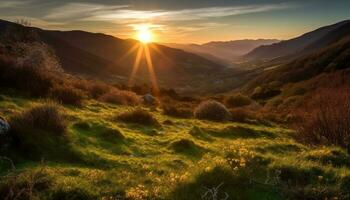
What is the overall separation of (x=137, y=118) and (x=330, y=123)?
1103 centimetres

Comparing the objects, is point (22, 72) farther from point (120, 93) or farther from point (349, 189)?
point (349, 189)

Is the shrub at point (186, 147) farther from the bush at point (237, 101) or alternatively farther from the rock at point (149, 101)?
the bush at point (237, 101)

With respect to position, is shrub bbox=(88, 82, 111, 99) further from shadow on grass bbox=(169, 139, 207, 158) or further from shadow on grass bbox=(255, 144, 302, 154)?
shadow on grass bbox=(255, 144, 302, 154)

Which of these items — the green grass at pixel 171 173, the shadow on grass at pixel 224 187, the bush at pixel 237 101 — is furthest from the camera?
the bush at pixel 237 101

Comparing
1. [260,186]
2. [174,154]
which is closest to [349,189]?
[260,186]

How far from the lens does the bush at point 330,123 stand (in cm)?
1747

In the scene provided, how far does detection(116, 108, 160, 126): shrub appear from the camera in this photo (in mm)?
23875

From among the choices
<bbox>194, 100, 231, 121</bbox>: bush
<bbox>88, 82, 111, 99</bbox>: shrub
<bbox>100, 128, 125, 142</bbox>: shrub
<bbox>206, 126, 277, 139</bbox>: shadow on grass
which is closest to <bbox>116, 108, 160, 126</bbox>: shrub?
<bbox>206, 126, 277, 139</bbox>: shadow on grass

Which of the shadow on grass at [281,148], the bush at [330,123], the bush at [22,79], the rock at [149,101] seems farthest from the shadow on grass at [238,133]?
the rock at [149,101]

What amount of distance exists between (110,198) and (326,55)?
127 m

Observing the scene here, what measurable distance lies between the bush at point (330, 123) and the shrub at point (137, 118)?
8595mm

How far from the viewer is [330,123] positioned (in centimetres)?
1802

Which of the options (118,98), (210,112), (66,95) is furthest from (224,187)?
(118,98)

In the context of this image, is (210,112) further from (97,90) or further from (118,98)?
(97,90)
